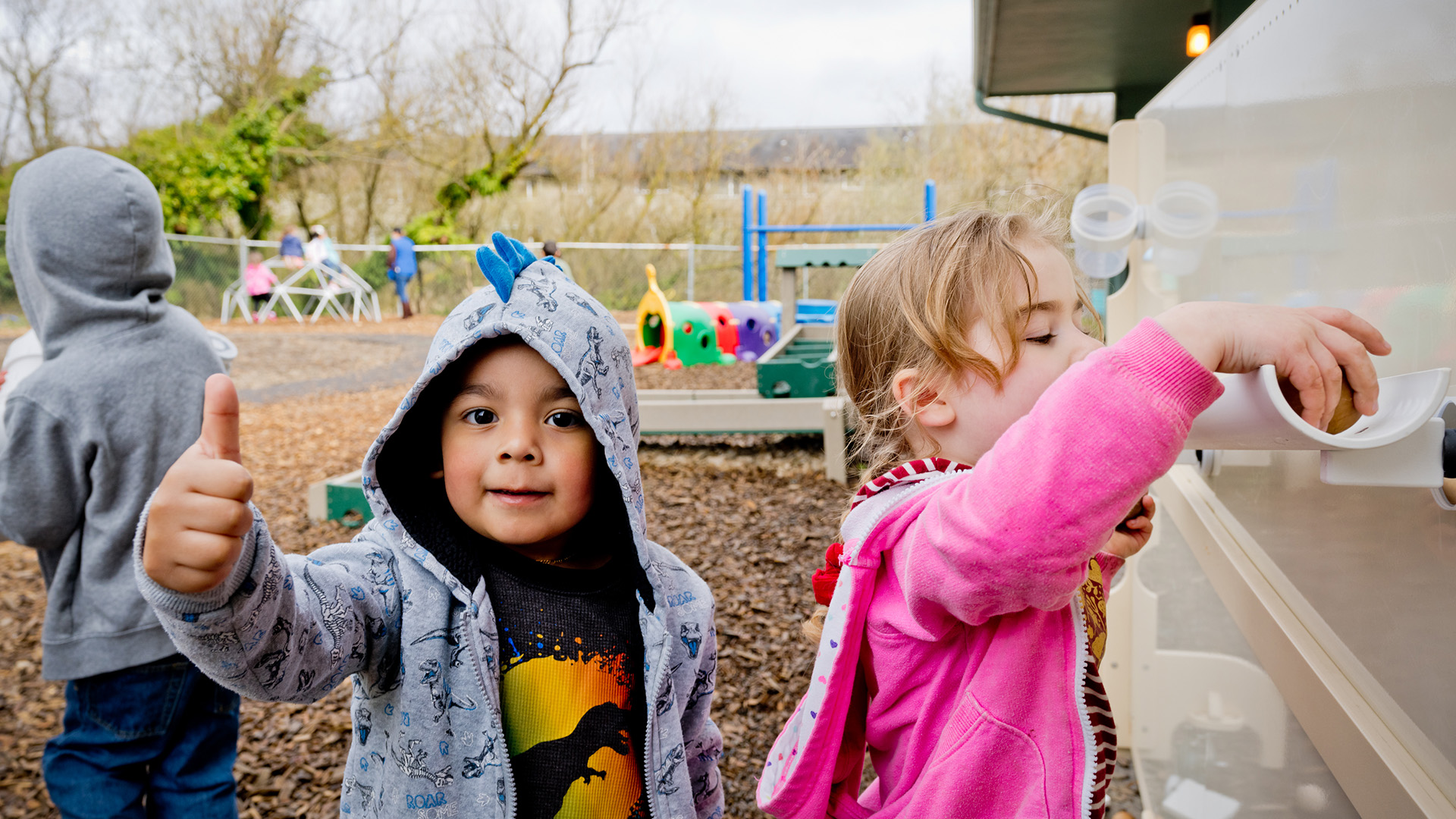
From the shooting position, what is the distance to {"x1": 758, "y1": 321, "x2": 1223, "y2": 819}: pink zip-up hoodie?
883mm

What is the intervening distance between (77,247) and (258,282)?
15894 millimetres

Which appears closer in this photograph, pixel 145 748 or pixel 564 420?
pixel 564 420

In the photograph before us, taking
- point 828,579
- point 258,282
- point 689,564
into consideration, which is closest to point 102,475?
point 828,579

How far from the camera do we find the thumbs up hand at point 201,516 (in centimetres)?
103

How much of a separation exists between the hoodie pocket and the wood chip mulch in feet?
6.24

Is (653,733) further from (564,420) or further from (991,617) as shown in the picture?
(991,617)

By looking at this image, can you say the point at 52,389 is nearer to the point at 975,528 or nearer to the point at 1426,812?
the point at 975,528

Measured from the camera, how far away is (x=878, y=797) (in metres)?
1.35

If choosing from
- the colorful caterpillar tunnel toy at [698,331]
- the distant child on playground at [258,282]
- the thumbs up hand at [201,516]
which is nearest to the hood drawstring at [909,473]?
Answer: the thumbs up hand at [201,516]

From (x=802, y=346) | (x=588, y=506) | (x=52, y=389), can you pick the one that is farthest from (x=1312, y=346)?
(x=802, y=346)

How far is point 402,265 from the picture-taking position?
19391 mm

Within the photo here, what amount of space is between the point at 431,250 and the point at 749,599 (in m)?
17.8

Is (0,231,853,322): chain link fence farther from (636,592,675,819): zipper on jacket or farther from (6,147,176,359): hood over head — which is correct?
(636,592,675,819): zipper on jacket

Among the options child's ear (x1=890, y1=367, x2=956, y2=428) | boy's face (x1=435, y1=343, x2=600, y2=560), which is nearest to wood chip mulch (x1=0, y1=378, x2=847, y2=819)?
boy's face (x1=435, y1=343, x2=600, y2=560)
